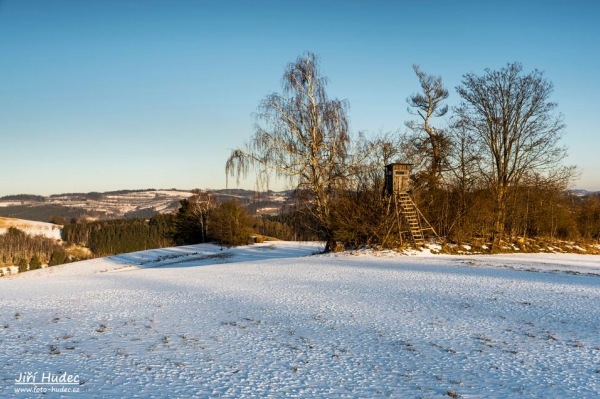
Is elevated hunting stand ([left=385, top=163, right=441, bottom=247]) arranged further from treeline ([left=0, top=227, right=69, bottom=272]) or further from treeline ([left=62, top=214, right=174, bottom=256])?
treeline ([left=0, top=227, right=69, bottom=272])

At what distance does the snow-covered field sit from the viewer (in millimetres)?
5234

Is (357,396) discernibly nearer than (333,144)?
Yes

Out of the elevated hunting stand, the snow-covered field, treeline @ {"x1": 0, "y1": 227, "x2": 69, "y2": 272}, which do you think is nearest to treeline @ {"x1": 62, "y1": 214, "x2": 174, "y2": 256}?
treeline @ {"x1": 0, "y1": 227, "x2": 69, "y2": 272}

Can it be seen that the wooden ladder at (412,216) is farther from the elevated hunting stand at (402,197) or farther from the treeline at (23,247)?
the treeline at (23,247)

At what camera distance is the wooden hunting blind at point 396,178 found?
21267mm

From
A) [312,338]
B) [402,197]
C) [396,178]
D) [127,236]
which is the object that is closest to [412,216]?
[402,197]

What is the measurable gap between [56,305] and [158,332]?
4.15 m

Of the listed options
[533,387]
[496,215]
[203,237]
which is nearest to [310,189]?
[496,215]

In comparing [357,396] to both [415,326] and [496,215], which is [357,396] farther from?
[496,215]

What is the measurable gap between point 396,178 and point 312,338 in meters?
15.3

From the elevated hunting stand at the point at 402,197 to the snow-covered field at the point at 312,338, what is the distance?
820 centimetres

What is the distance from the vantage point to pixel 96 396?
4.87 m

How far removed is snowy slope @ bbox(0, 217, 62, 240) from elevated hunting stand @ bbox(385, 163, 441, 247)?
132279 mm

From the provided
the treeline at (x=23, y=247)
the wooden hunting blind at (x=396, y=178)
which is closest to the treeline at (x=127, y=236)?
the treeline at (x=23, y=247)
